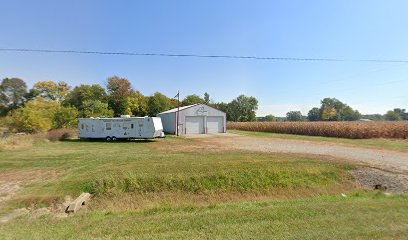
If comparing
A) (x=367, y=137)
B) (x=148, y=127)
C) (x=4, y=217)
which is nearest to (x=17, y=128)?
(x=148, y=127)


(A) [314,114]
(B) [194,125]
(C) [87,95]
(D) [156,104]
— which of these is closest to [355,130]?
(B) [194,125]

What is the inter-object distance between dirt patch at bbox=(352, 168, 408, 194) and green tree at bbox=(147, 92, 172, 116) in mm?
49785

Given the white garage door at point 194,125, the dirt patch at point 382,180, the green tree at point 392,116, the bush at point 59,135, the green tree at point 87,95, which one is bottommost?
the dirt patch at point 382,180

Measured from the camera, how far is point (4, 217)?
6078mm

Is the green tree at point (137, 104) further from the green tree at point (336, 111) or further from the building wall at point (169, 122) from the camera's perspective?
the green tree at point (336, 111)

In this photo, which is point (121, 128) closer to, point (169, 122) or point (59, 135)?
point (59, 135)

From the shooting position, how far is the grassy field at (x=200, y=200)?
4.66 metres

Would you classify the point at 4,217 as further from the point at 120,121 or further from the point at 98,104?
the point at 98,104

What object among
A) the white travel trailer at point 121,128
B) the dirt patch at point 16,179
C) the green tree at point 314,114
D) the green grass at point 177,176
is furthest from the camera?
the green tree at point 314,114

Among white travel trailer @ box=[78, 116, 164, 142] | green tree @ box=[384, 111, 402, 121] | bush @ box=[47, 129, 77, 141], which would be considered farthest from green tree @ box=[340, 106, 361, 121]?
bush @ box=[47, 129, 77, 141]

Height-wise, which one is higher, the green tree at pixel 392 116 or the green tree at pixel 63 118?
the green tree at pixel 392 116

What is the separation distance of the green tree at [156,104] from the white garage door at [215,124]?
2462 cm

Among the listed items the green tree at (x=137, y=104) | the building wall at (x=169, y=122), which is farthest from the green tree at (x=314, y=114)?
the building wall at (x=169, y=122)

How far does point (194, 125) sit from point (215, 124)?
323 cm
